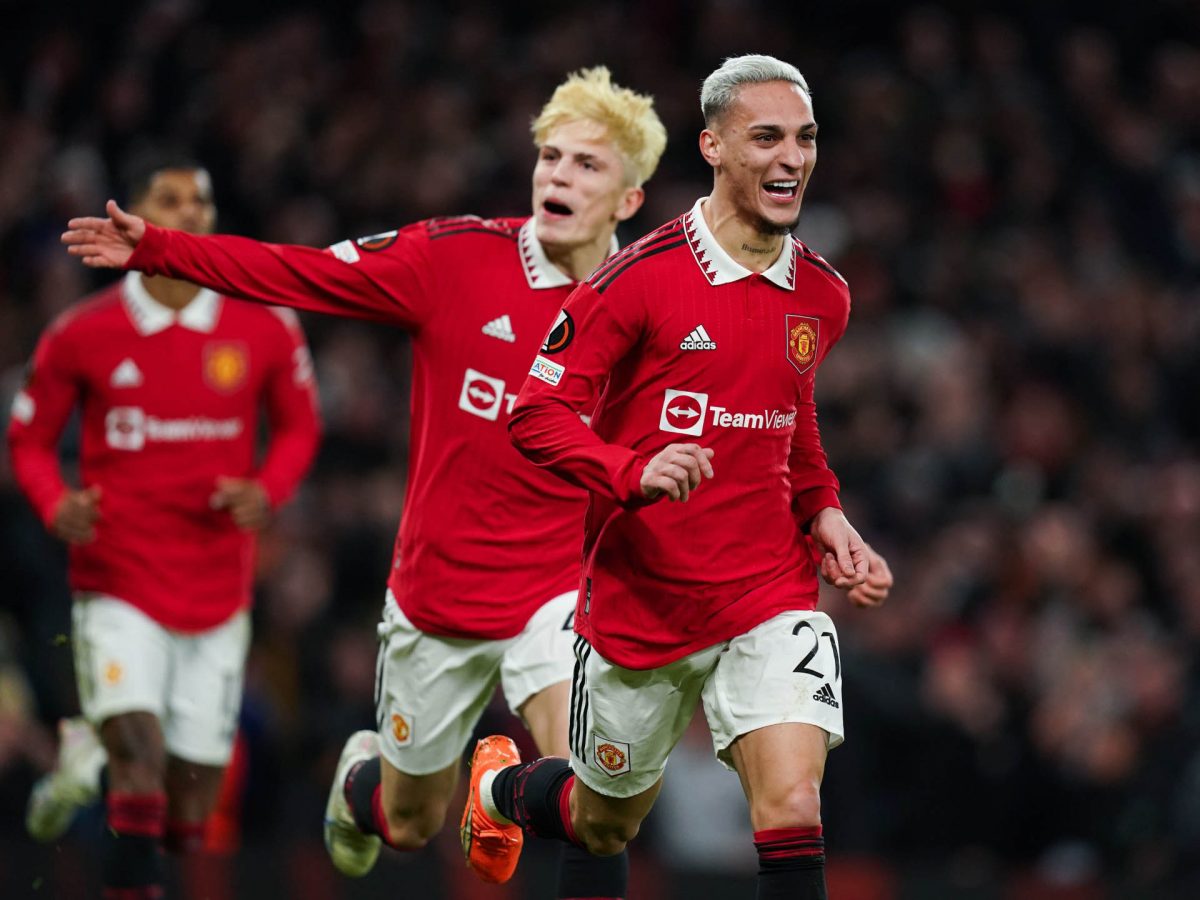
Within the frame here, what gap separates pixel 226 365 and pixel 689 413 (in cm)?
290

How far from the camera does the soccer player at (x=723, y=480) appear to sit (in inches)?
198

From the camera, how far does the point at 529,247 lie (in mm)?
6180

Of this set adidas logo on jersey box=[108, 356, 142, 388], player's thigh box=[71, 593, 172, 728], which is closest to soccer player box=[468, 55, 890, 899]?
player's thigh box=[71, 593, 172, 728]

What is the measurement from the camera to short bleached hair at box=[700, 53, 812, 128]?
5168mm

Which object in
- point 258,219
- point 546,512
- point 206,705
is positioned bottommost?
point 206,705

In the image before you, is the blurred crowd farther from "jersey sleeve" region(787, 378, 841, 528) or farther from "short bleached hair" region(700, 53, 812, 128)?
"short bleached hair" region(700, 53, 812, 128)

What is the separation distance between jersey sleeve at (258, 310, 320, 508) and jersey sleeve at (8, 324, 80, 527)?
75 cm

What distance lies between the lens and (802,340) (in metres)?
5.22

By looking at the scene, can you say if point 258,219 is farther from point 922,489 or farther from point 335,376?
point 922,489

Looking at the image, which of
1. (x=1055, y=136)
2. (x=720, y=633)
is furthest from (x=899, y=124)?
(x=720, y=633)

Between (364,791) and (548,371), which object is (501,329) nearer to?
(548,371)

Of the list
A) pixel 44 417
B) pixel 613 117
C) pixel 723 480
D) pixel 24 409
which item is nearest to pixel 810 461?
pixel 723 480

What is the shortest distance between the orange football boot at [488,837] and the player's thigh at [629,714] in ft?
2.36

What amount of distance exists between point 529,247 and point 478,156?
7.11 metres
